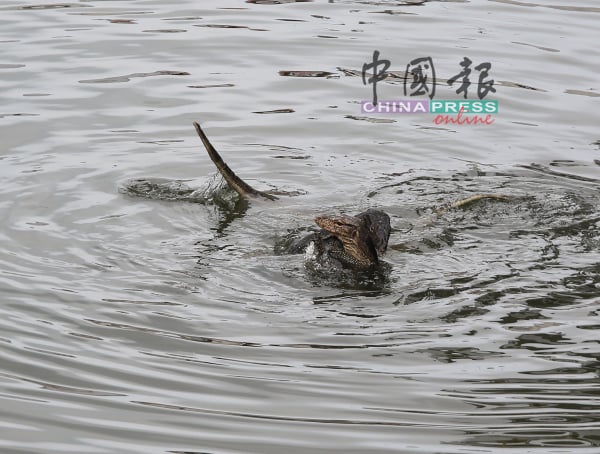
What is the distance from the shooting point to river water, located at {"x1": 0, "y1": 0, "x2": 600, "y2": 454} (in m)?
5.45

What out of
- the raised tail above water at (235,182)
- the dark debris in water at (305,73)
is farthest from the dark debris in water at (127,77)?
the raised tail above water at (235,182)

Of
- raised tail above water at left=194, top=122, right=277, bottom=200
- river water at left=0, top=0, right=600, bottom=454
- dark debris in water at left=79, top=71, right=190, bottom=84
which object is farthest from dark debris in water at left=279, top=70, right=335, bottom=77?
raised tail above water at left=194, top=122, right=277, bottom=200

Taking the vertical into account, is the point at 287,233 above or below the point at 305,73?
below

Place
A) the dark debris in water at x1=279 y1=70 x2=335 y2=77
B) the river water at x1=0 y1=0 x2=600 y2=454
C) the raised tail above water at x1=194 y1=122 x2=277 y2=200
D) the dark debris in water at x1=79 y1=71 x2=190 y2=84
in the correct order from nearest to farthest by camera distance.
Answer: the river water at x1=0 y1=0 x2=600 y2=454 → the raised tail above water at x1=194 y1=122 x2=277 y2=200 → the dark debris in water at x1=79 y1=71 x2=190 y2=84 → the dark debris in water at x1=279 y1=70 x2=335 y2=77

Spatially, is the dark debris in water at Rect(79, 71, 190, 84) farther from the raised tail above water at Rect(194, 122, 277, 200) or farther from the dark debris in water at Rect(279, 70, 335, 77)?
the raised tail above water at Rect(194, 122, 277, 200)

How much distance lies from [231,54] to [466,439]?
7811 millimetres

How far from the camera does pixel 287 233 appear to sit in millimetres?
7949

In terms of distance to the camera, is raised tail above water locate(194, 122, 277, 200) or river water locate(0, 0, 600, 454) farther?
raised tail above water locate(194, 122, 277, 200)

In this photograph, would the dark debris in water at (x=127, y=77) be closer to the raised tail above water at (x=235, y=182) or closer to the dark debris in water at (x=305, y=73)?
the dark debris in water at (x=305, y=73)

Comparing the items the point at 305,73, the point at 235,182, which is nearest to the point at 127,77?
the point at 305,73

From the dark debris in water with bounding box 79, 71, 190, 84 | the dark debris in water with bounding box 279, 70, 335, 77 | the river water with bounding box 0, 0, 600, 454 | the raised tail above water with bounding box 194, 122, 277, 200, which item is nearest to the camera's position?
the river water with bounding box 0, 0, 600, 454

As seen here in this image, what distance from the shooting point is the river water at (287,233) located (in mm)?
5453

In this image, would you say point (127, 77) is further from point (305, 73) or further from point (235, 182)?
point (235, 182)

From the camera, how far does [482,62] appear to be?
12086mm
